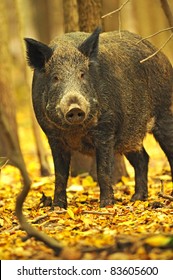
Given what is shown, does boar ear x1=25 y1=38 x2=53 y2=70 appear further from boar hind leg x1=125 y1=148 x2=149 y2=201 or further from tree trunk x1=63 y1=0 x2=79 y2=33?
tree trunk x1=63 y1=0 x2=79 y2=33

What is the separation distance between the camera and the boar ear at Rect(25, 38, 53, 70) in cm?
828

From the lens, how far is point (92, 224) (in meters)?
7.32

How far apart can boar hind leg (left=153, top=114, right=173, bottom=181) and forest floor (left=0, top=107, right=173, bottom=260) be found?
2.20ft

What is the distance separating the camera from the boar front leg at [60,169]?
8.72 metres

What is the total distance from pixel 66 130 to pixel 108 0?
1694cm

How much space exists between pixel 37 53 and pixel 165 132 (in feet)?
7.53

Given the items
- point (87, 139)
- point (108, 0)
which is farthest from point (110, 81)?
point (108, 0)

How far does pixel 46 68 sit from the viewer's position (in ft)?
27.7

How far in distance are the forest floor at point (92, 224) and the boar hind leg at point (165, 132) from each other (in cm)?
67

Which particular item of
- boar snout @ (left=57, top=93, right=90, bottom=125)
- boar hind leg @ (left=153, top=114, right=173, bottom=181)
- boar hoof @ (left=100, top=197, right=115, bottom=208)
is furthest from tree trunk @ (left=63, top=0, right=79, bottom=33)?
boar hoof @ (left=100, top=197, right=115, bottom=208)

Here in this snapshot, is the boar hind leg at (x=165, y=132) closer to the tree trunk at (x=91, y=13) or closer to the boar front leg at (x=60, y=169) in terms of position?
the boar front leg at (x=60, y=169)

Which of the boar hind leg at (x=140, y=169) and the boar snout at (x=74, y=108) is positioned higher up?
the boar snout at (x=74, y=108)

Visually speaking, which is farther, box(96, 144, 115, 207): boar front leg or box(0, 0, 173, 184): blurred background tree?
box(0, 0, 173, 184): blurred background tree

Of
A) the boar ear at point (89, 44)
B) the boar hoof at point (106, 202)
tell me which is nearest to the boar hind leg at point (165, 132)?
the boar hoof at point (106, 202)
